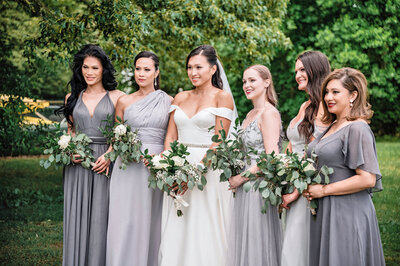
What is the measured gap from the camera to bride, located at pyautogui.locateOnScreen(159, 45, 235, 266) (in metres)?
5.18

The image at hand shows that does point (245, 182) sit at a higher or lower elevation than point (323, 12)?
lower

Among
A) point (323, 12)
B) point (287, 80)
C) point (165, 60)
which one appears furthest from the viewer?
point (287, 80)

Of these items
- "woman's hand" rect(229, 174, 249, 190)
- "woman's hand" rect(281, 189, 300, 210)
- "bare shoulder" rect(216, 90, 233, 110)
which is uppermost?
"bare shoulder" rect(216, 90, 233, 110)

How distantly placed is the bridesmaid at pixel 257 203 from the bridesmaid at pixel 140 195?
0.97 m

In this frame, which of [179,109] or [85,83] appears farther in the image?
[85,83]

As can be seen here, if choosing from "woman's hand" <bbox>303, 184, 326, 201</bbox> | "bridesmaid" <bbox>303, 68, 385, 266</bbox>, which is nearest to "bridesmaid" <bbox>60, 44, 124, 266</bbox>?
"woman's hand" <bbox>303, 184, 326, 201</bbox>

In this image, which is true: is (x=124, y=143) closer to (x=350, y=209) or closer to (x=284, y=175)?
(x=284, y=175)

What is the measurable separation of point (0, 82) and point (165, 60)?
4424mm

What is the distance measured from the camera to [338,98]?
407 centimetres

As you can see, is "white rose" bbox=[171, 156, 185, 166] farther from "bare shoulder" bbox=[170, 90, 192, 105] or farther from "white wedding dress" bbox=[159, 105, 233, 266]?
"bare shoulder" bbox=[170, 90, 192, 105]

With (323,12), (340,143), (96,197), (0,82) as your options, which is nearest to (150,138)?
(96,197)

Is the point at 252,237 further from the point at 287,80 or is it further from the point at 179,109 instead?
the point at 287,80

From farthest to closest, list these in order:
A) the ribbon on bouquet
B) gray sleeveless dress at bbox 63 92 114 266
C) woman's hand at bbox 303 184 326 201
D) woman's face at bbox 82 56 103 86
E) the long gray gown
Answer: woman's face at bbox 82 56 103 86 → gray sleeveless dress at bbox 63 92 114 266 → the ribbon on bouquet → woman's hand at bbox 303 184 326 201 → the long gray gown

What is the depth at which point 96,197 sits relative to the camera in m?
5.52
